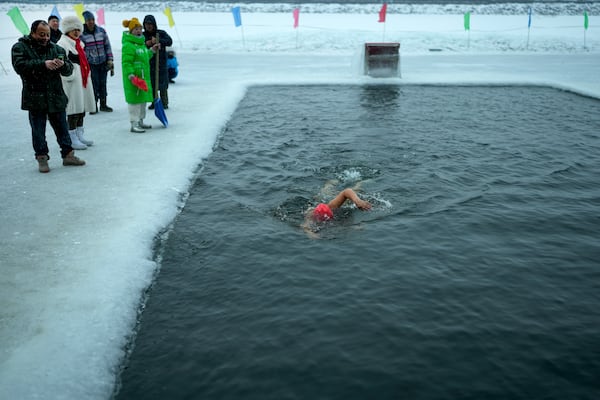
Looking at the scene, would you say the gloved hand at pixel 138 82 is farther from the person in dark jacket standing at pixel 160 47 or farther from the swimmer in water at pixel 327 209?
the swimmer in water at pixel 327 209

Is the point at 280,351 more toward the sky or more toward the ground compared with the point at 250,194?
more toward the ground

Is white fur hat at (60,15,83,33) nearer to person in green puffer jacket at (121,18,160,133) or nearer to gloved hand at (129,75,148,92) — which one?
person in green puffer jacket at (121,18,160,133)

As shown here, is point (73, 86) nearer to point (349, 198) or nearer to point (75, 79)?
point (75, 79)

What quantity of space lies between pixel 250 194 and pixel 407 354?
3737 millimetres

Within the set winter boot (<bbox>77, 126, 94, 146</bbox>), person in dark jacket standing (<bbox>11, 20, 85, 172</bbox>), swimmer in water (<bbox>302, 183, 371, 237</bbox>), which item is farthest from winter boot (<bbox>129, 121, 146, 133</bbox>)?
swimmer in water (<bbox>302, 183, 371, 237</bbox>)

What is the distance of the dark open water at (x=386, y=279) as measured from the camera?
3.54 m

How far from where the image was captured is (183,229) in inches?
228

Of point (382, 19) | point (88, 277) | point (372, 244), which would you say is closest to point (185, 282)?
point (88, 277)

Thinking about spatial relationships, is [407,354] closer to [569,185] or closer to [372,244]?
[372,244]

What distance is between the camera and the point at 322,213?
236 inches

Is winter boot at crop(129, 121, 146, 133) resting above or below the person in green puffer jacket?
below

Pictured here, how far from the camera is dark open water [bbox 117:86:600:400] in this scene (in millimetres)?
3543

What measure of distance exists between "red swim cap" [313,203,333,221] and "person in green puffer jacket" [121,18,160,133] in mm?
4710

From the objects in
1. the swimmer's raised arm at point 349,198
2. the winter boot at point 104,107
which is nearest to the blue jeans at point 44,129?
the swimmer's raised arm at point 349,198
